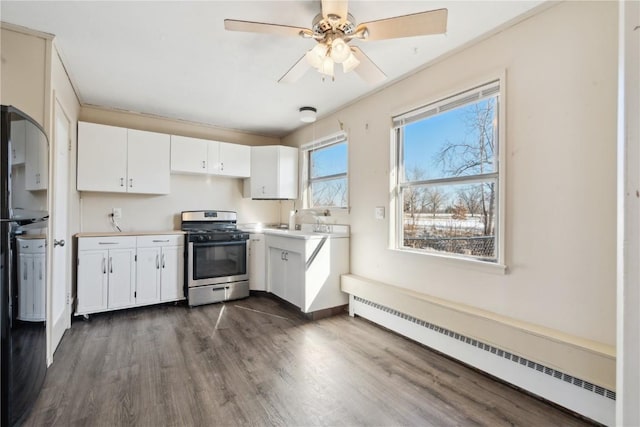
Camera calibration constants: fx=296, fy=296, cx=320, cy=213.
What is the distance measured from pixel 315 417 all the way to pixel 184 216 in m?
3.18

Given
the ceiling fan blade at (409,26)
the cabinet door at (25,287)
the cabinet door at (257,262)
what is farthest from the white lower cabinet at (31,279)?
Result: the cabinet door at (257,262)

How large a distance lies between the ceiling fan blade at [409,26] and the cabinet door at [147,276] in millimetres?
3222

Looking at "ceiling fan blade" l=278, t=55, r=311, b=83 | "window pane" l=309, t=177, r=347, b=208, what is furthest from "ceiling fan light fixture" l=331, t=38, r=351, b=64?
"window pane" l=309, t=177, r=347, b=208

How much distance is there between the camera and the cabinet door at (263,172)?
14.1 feet

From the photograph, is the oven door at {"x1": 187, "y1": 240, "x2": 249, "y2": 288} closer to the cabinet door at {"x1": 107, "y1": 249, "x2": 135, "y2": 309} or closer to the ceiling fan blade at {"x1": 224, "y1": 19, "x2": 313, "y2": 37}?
the cabinet door at {"x1": 107, "y1": 249, "x2": 135, "y2": 309}

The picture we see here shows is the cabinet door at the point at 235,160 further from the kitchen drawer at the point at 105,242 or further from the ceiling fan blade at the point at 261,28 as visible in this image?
the ceiling fan blade at the point at 261,28

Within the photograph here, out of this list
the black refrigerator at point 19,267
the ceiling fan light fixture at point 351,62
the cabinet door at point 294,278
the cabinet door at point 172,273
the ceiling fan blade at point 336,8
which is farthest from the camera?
the cabinet door at point 172,273

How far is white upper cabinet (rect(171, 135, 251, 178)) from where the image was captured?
387cm

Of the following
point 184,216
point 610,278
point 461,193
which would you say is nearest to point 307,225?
point 184,216

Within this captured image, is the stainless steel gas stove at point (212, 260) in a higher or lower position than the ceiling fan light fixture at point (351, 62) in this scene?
lower

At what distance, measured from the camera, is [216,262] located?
3.79 m

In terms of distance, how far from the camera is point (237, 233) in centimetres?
393

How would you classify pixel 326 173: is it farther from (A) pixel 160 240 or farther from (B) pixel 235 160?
(A) pixel 160 240

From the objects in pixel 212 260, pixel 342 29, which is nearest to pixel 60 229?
pixel 212 260
